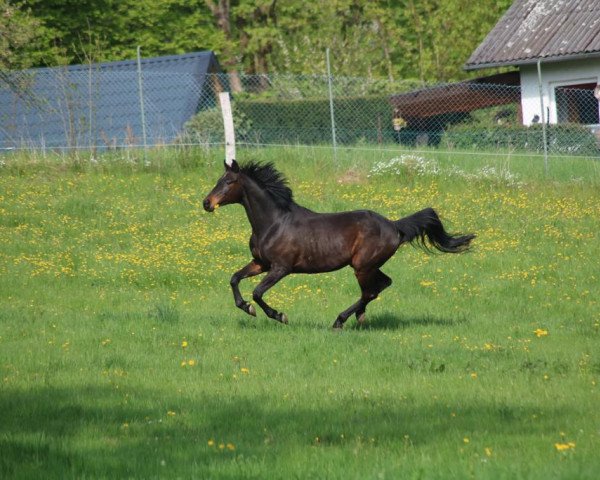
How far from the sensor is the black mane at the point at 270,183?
1293 cm

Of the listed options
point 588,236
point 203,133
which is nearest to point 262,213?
point 588,236

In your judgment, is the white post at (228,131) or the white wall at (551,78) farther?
the white wall at (551,78)

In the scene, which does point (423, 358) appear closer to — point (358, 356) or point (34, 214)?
point (358, 356)

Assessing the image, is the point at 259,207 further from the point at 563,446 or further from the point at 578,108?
the point at 578,108

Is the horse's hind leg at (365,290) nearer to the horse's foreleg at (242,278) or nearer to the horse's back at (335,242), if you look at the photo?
the horse's back at (335,242)

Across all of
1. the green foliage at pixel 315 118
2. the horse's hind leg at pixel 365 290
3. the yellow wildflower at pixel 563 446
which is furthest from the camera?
the green foliage at pixel 315 118

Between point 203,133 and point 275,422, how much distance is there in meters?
18.8

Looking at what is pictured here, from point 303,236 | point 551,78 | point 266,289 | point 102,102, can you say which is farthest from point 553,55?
point 266,289

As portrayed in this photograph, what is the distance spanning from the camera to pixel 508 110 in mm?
30422

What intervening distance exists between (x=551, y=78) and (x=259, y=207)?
2146cm

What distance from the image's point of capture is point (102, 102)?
27.3m

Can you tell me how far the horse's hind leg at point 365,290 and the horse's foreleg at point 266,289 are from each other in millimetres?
717

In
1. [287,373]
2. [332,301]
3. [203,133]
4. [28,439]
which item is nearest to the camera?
[28,439]

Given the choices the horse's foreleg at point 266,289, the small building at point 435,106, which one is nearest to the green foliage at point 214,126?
the small building at point 435,106
